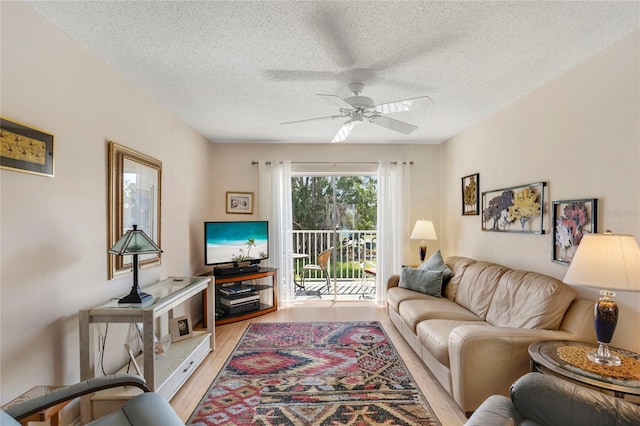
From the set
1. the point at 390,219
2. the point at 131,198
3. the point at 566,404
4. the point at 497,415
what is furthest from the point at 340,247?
the point at 566,404

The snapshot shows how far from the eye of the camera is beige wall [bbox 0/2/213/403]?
5.25 ft

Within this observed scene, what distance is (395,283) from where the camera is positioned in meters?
4.06

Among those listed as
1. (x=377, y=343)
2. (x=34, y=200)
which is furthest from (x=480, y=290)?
(x=34, y=200)

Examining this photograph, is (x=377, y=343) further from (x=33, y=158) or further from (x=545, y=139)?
(x=33, y=158)

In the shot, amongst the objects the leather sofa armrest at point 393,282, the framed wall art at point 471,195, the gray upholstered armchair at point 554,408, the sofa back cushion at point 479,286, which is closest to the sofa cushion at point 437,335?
the sofa back cushion at point 479,286

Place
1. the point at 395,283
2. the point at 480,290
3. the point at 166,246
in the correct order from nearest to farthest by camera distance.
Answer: the point at 480,290, the point at 166,246, the point at 395,283

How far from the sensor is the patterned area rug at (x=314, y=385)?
2.16 metres

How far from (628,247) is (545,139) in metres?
1.33

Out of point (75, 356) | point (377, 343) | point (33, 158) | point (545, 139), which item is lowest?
point (377, 343)

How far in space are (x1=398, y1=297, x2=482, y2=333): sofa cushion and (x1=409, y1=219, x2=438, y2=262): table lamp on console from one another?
1128 mm

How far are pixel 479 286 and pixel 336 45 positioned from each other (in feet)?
8.21

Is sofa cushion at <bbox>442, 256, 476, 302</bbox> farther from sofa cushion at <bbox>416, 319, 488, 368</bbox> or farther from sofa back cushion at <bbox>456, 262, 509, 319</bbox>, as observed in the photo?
sofa cushion at <bbox>416, 319, 488, 368</bbox>

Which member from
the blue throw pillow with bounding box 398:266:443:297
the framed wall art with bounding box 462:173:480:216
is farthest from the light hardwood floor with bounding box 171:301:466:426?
the framed wall art with bounding box 462:173:480:216

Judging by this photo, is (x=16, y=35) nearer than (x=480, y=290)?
Yes
